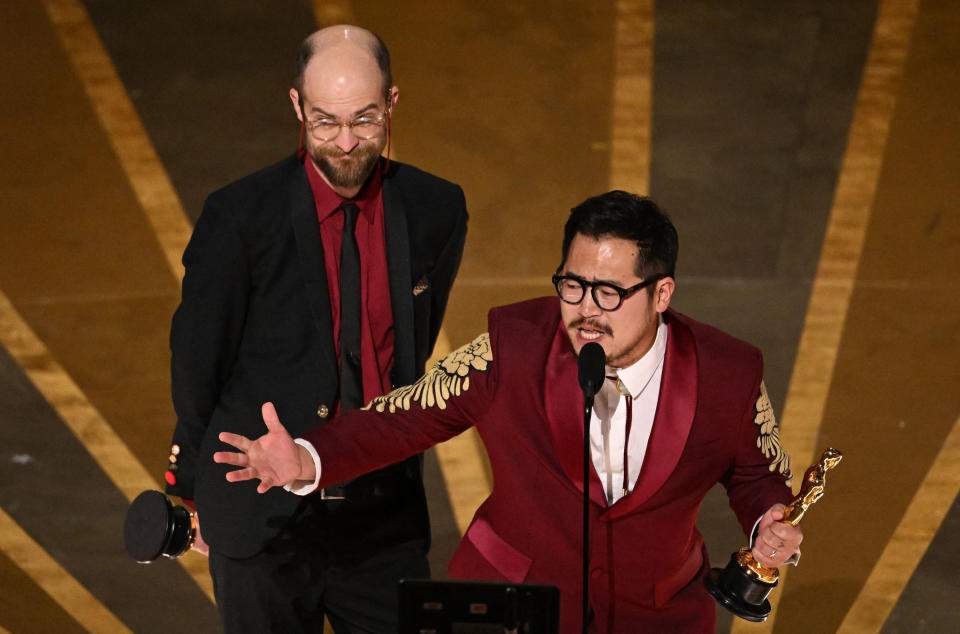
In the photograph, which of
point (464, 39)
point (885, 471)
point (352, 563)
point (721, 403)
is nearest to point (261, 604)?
point (352, 563)

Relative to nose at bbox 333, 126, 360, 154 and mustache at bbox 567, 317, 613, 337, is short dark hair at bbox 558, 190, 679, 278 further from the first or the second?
nose at bbox 333, 126, 360, 154

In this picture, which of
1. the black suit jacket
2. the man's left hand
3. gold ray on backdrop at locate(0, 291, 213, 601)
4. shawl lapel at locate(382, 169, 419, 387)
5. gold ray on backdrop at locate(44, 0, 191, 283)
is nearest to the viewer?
the man's left hand

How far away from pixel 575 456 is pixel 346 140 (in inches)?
32.7

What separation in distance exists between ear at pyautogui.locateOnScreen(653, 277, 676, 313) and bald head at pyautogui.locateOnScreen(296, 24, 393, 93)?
0.75 m

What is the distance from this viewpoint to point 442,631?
6.93 ft

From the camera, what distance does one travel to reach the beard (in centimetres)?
284

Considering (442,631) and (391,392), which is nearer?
(442,631)

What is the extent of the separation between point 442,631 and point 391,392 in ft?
2.83

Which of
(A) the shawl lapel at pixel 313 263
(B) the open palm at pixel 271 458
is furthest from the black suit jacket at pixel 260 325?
(B) the open palm at pixel 271 458

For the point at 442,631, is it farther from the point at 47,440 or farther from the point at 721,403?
the point at 47,440

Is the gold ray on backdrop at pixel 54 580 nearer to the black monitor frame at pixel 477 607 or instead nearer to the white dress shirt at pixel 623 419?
the white dress shirt at pixel 623 419

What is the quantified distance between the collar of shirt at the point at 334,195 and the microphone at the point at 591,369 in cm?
84

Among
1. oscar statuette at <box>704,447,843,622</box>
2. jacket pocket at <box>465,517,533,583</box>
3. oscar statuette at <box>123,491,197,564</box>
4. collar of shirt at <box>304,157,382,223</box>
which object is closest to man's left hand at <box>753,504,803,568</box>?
oscar statuette at <box>704,447,843,622</box>

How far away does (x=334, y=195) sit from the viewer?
295cm
